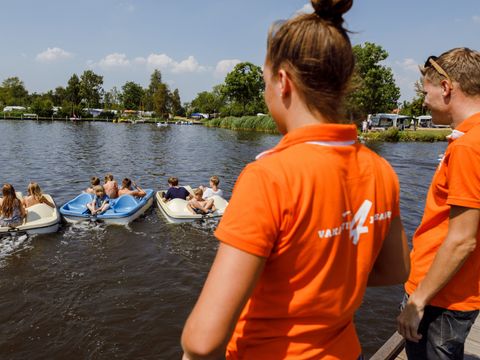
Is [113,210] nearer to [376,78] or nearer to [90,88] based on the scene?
[376,78]

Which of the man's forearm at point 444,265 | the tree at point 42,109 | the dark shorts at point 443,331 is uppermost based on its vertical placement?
the tree at point 42,109

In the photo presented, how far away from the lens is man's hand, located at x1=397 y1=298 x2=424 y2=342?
192 cm

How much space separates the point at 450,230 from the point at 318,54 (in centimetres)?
121

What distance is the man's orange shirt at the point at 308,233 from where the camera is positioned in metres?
1.01

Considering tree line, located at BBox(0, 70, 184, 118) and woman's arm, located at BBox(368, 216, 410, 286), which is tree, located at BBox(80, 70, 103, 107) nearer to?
tree line, located at BBox(0, 70, 184, 118)

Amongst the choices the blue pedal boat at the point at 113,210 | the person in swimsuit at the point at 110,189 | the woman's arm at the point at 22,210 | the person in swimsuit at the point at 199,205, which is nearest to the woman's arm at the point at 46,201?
the blue pedal boat at the point at 113,210

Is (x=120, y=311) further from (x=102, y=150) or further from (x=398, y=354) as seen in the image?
(x=102, y=150)

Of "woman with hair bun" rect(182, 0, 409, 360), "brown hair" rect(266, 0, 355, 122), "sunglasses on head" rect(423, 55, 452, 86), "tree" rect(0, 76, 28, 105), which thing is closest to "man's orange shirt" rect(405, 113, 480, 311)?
"sunglasses on head" rect(423, 55, 452, 86)

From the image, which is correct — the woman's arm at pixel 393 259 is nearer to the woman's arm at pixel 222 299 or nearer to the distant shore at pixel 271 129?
the woman's arm at pixel 222 299

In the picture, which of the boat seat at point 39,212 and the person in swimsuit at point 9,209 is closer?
the person in swimsuit at point 9,209

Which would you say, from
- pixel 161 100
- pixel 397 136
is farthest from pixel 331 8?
pixel 161 100

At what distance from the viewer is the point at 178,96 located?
4707 inches

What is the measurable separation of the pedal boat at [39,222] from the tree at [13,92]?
107 m

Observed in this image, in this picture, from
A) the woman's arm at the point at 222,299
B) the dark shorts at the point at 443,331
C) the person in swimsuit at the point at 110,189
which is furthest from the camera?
the person in swimsuit at the point at 110,189
